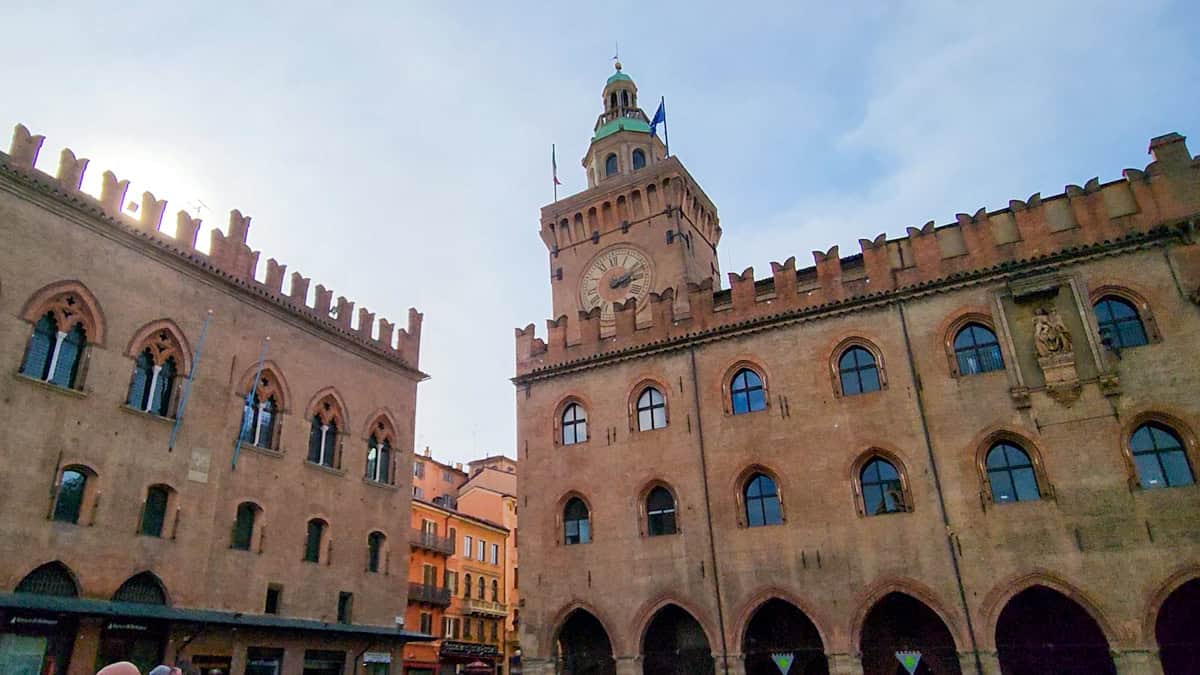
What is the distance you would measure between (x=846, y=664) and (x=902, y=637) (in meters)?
2.39

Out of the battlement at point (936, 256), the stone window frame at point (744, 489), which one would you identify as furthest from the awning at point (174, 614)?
the stone window frame at point (744, 489)

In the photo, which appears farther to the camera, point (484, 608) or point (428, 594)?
point (484, 608)

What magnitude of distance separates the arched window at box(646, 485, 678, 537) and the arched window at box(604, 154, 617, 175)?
1830 centimetres

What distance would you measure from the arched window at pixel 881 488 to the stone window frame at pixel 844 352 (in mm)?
2089

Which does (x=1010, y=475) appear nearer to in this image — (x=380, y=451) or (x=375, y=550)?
(x=375, y=550)

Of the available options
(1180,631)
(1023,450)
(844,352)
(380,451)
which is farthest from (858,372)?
(380,451)

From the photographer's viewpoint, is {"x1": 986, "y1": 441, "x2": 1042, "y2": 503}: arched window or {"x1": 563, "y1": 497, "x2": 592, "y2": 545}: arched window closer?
{"x1": 986, "y1": 441, "x2": 1042, "y2": 503}: arched window

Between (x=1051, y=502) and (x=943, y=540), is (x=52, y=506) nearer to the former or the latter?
(x=943, y=540)

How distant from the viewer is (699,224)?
32.9m

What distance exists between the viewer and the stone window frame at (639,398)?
23734mm

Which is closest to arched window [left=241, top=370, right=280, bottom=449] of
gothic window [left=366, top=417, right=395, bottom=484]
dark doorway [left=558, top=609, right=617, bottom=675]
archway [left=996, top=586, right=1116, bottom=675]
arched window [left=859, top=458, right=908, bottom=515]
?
gothic window [left=366, top=417, right=395, bottom=484]

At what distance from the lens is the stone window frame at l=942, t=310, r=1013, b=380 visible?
19.6 metres

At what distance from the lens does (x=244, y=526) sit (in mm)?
21391

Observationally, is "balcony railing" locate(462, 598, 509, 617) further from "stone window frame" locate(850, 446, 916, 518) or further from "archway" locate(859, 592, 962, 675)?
"stone window frame" locate(850, 446, 916, 518)
